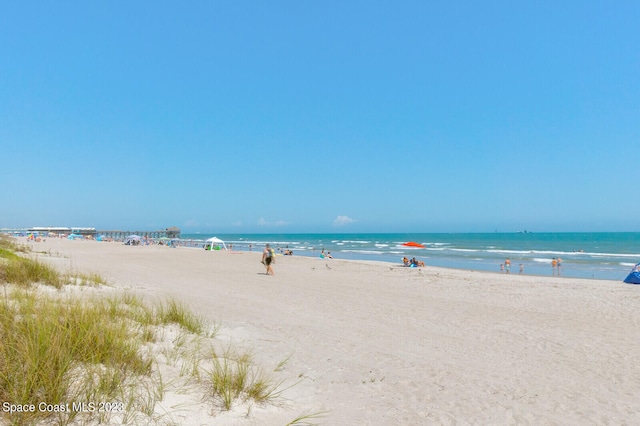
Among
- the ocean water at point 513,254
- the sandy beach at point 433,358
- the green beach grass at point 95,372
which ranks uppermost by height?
the green beach grass at point 95,372

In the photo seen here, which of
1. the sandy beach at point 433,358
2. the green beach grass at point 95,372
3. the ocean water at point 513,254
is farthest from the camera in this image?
the ocean water at point 513,254

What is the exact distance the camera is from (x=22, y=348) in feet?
9.18

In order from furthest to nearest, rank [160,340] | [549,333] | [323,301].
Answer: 1. [323,301]
2. [549,333]
3. [160,340]

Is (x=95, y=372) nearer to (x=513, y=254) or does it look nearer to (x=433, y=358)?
(x=433, y=358)

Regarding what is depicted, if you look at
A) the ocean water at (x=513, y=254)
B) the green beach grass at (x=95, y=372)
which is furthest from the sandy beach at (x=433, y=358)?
the ocean water at (x=513, y=254)

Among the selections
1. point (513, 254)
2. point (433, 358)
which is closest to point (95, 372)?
point (433, 358)

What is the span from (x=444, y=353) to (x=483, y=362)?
0.58 m

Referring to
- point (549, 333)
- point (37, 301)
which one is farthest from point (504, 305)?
point (37, 301)

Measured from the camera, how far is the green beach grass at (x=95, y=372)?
2523mm

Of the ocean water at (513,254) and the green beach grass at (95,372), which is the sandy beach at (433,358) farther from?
the ocean water at (513,254)

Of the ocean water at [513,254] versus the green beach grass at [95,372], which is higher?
the green beach grass at [95,372]

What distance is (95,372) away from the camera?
9.85 ft

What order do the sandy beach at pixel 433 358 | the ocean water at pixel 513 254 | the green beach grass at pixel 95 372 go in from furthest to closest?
1. the ocean water at pixel 513 254
2. the sandy beach at pixel 433 358
3. the green beach grass at pixel 95 372

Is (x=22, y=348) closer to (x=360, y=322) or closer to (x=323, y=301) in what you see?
(x=360, y=322)
